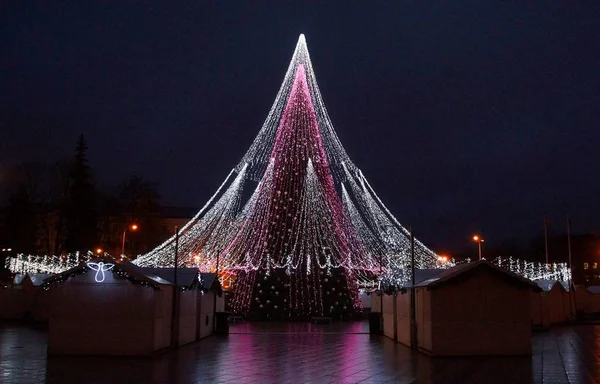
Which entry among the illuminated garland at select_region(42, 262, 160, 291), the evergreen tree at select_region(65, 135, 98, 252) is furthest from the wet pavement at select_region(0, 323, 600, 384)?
the evergreen tree at select_region(65, 135, 98, 252)

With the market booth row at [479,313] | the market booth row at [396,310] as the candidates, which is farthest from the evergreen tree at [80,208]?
the market booth row at [479,313]

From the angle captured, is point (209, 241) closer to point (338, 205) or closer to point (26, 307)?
point (338, 205)

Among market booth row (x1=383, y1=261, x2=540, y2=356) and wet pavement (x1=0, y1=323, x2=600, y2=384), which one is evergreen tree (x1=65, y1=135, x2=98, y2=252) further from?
market booth row (x1=383, y1=261, x2=540, y2=356)

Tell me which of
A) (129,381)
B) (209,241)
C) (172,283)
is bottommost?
(129,381)

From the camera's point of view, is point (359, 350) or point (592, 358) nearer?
point (592, 358)

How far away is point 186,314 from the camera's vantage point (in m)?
25.1

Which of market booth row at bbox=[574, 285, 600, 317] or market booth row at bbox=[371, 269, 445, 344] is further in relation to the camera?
market booth row at bbox=[574, 285, 600, 317]

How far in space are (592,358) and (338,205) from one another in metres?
22.5

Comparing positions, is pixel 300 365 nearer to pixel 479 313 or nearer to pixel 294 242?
pixel 479 313

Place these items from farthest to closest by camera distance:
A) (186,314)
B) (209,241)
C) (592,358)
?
(209,241), (186,314), (592,358)

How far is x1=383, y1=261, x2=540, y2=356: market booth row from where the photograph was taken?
20172 mm

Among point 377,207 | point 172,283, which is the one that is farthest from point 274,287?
point 172,283

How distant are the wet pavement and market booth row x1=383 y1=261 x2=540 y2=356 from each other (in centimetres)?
79

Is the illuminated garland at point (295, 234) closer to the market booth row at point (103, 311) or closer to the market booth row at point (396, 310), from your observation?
the market booth row at point (396, 310)
